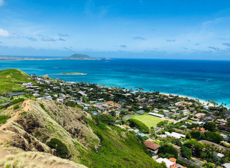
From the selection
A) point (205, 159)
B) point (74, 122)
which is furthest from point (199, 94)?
point (74, 122)

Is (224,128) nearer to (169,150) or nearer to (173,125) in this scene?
(173,125)

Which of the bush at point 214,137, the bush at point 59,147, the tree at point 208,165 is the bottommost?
the tree at point 208,165

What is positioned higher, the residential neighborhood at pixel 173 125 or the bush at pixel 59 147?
the bush at pixel 59 147

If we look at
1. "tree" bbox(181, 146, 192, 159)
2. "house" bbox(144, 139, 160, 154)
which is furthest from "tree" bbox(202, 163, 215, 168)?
"house" bbox(144, 139, 160, 154)

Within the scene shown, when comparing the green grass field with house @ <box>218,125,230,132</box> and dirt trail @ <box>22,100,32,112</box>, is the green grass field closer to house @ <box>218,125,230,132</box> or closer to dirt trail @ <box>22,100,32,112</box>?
house @ <box>218,125,230,132</box>

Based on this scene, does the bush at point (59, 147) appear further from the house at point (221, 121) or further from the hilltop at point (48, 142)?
the house at point (221, 121)

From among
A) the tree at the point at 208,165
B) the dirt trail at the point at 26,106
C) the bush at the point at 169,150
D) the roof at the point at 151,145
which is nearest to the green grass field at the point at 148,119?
the roof at the point at 151,145

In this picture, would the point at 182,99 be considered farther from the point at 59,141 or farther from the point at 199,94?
the point at 59,141

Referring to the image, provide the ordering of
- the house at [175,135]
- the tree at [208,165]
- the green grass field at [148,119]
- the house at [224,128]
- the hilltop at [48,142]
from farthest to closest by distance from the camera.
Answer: the green grass field at [148,119]
the house at [224,128]
the house at [175,135]
the tree at [208,165]
the hilltop at [48,142]

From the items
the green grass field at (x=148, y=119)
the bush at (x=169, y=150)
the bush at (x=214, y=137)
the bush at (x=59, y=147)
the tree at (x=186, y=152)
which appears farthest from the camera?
the green grass field at (x=148, y=119)
